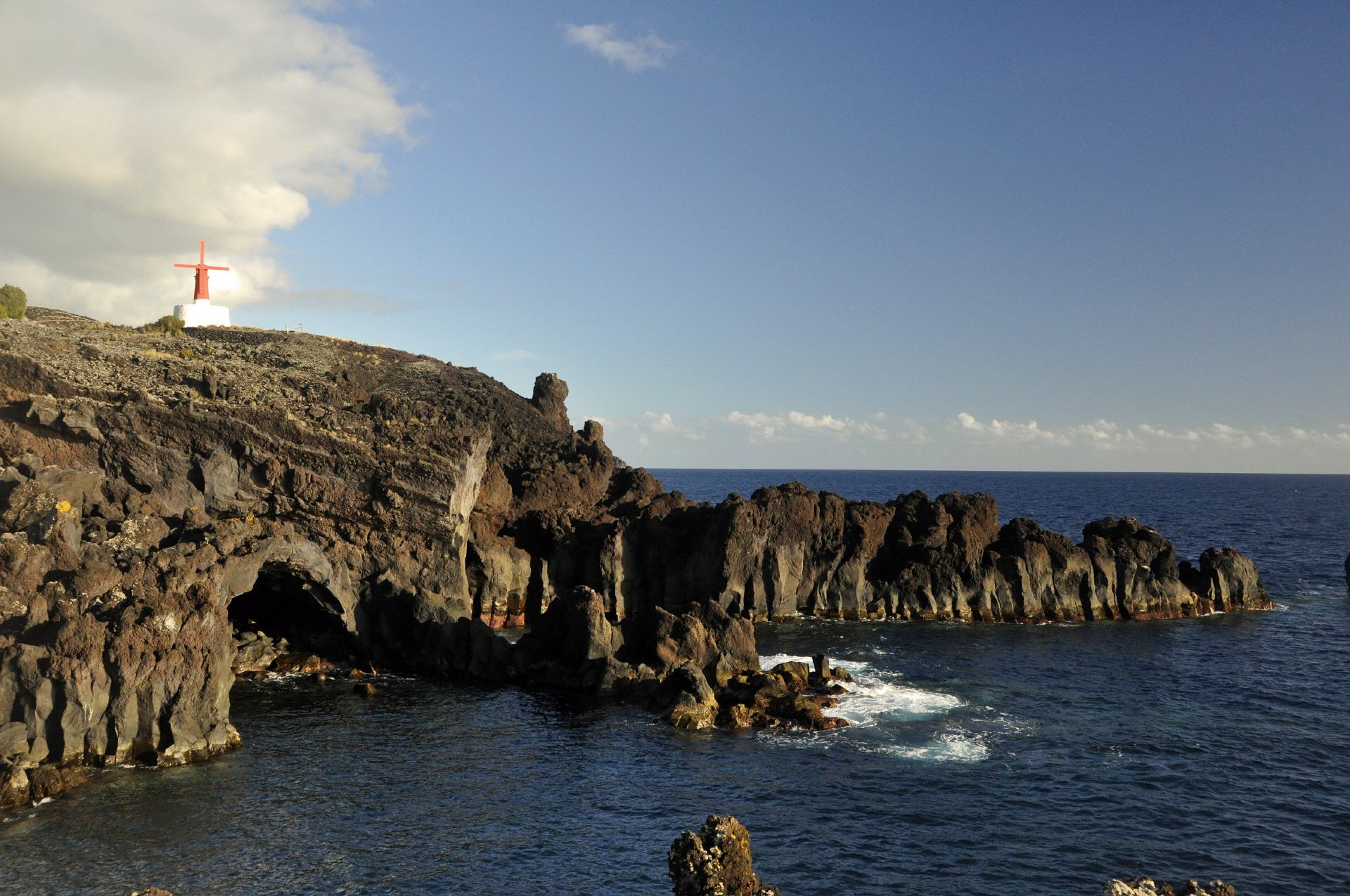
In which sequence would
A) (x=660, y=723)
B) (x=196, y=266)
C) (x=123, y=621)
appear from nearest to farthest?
(x=123, y=621)
(x=660, y=723)
(x=196, y=266)

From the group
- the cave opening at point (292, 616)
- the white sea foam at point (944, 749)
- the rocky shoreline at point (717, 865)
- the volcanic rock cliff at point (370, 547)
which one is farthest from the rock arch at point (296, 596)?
the rocky shoreline at point (717, 865)

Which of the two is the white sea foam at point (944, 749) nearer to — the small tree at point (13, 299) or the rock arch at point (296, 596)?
the rock arch at point (296, 596)

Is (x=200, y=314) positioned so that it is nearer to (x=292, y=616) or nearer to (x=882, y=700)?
(x=292, y=616)

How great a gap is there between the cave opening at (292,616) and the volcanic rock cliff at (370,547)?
212 mm

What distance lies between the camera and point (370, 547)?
5931 cm

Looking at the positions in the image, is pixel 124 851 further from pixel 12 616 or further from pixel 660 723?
pixel 660 723

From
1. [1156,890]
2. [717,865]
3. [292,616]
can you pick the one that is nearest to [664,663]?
[292,616]

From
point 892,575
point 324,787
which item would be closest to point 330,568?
point 324,787

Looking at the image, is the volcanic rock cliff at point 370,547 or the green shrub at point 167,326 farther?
the green shrub at point 167,326

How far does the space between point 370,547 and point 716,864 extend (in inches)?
1671

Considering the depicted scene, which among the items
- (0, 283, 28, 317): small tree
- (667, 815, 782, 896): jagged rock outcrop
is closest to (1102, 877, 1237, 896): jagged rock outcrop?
(667, 815, 782, 896): jagged rock outcrop

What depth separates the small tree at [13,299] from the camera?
88375mm

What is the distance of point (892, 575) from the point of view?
248 feet

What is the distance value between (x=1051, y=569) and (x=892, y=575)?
12735 millimetres
